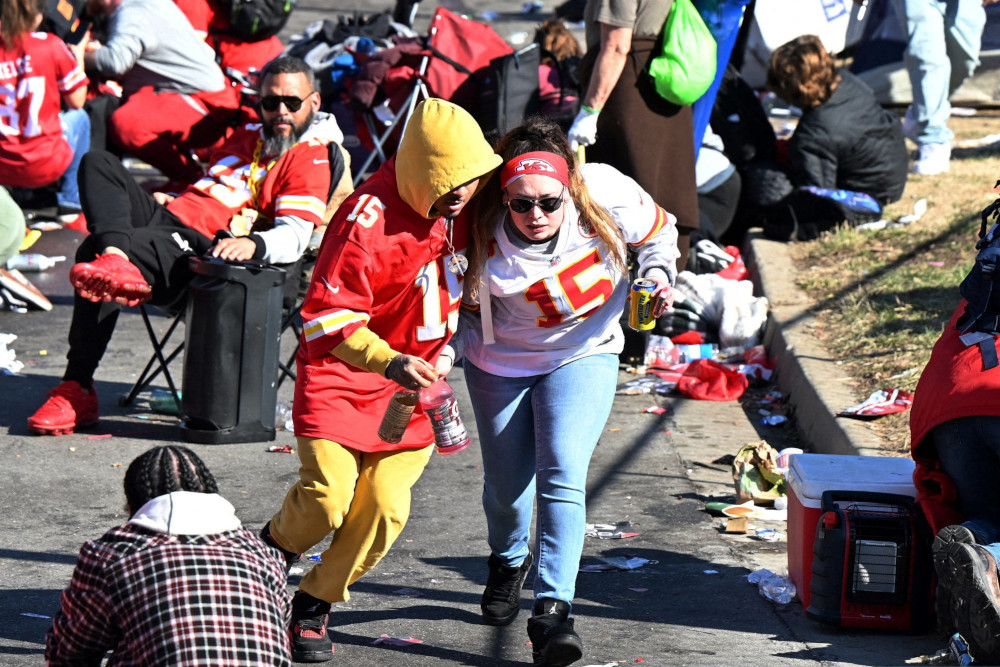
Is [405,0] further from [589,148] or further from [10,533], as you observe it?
[10,533]

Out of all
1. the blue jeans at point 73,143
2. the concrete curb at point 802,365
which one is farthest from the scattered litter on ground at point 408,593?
the blue jeans at point 73,143

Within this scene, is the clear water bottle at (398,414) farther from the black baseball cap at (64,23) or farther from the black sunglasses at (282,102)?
the black baseball cap at (64,23)

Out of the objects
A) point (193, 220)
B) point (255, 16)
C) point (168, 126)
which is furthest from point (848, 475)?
point (255, 16)

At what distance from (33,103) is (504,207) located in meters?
5.62

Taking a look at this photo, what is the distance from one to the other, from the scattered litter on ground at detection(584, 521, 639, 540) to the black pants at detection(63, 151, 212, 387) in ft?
7.85

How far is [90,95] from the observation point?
34.8 ft

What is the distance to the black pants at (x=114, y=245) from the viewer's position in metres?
6.66

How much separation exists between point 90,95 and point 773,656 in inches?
307

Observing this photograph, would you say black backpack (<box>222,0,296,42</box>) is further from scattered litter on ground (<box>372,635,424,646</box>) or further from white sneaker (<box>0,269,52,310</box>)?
scattered litter on ground (<box>372,635,424,646</box>)

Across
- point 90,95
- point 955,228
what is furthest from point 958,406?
point 90,95

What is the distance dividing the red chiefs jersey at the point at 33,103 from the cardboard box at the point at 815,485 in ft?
19.9

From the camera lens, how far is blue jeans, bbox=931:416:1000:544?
4.32 metres

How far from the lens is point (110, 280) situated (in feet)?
21.2

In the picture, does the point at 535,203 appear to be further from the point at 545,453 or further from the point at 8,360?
the point at 8,360
